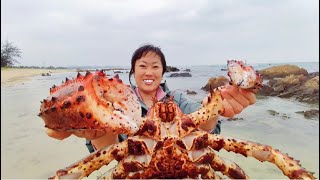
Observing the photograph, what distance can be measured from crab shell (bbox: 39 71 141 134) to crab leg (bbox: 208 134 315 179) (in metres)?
0.70

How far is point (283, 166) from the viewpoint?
2861 mm

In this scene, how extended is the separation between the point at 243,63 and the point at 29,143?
6.09 metres

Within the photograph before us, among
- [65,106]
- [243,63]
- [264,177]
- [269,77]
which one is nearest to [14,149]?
[264,177]

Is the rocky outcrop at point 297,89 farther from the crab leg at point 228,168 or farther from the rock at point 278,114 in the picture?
the crab leg at point 228,168

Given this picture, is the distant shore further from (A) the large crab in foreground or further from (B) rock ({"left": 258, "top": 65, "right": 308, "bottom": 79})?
(A) the large crab in foreground

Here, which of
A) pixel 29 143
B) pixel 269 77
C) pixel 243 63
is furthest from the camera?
pixel 269 77

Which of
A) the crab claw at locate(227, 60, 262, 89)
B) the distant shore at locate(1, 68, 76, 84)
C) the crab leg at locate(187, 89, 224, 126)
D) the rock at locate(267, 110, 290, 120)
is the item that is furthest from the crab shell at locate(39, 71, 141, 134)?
the distant shore at locate(1, 68, 76, 84)

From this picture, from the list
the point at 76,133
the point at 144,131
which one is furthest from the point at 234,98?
the point at 76,133

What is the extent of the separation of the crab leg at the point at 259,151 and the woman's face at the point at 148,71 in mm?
1450

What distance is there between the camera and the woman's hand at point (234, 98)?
3102 mm

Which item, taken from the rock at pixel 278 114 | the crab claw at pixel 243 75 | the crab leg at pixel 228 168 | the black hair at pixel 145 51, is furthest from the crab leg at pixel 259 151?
the rock at pixel 278 114

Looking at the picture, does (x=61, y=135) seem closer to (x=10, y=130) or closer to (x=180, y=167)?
(x=180, y=167)

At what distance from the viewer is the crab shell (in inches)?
96.9

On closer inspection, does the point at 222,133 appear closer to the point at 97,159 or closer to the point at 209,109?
the point at 209,109
